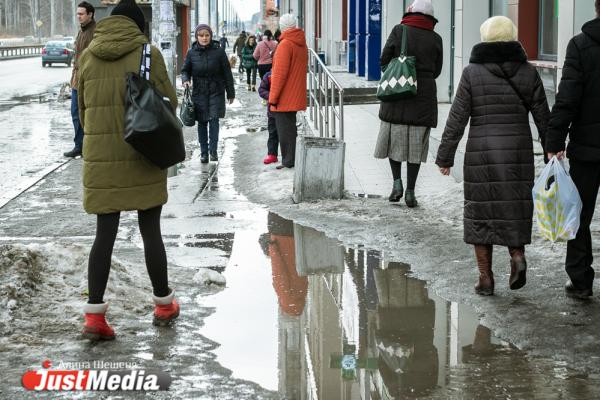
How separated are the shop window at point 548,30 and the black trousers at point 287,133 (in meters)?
3.22

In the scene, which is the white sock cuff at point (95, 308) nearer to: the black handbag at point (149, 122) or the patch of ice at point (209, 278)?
the black handbag at point (149, 122)

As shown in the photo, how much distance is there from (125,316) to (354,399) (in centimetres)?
197

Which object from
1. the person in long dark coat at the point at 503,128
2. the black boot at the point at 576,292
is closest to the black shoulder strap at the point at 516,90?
the person in long dark coat at the point at 503,128

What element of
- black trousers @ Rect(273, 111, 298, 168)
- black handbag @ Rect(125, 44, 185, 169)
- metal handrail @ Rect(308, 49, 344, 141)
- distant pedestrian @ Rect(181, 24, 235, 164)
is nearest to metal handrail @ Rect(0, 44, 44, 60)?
metal handrail @ Rect(308, 49, 344, 141)

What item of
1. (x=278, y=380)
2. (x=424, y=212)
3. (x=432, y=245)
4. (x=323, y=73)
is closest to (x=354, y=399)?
(x=278, y=380)

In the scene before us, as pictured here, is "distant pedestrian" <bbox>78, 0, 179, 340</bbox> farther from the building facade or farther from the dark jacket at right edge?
the building facade

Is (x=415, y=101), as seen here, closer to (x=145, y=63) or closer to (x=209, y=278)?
(x=209, y=278)

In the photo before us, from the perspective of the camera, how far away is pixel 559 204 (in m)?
6.50

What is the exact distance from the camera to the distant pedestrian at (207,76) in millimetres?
13945

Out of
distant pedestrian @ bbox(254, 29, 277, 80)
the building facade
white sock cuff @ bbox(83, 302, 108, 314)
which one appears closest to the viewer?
white sock cuff @ bbox(83, 302, 108, 314)

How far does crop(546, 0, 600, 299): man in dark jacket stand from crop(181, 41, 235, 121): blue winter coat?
7828 millimetres

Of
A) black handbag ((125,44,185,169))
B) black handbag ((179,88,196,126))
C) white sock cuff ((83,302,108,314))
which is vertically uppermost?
black handbag ((125,44,185,169))

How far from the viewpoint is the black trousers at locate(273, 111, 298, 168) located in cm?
1273

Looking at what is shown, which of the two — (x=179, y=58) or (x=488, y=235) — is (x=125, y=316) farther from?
(x=179, y=58)
